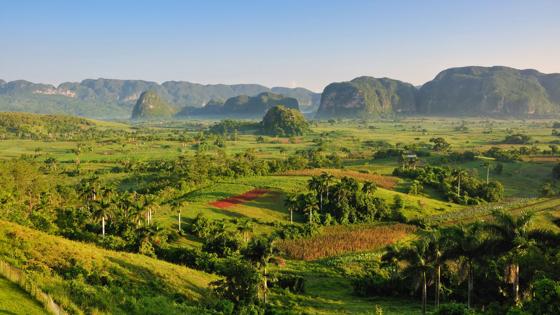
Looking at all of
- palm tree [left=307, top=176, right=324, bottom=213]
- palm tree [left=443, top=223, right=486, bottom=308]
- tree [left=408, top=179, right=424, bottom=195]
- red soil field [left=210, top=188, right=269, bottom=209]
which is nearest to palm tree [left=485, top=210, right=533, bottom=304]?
palm tree [left=443, top=223, right=486, bottom=308]

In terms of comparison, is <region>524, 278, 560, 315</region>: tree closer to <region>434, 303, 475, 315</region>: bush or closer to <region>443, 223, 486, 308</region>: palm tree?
<region>434, 303, 475, 315</region>: bush

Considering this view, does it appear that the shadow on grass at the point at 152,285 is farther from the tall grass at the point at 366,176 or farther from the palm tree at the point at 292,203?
the tall grass at the point at 366,176

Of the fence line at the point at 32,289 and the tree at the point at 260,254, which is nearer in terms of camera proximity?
the fence line at the point at 32,289

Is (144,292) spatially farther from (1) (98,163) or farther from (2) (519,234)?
(1) (98,163)

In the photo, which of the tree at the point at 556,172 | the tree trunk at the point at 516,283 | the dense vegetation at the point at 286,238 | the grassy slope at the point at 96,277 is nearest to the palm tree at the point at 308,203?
the dense vegetation at the point at 286,238

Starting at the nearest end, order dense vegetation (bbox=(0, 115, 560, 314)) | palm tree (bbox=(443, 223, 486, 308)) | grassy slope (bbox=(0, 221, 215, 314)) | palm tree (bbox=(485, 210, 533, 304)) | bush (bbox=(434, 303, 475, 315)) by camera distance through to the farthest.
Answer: grassy slope (bbox=(0, 221, 215, 314)) < bush (bbox=(434, 303, 475, 315)) < dense vegetation (bbox=(0, 115, 560, 314)) < palm tree (bbox=(485, 210, 533, 304)) < palm tree (bbox=(443, 223, 486, 308))

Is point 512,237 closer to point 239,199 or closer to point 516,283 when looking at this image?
point 516,283
